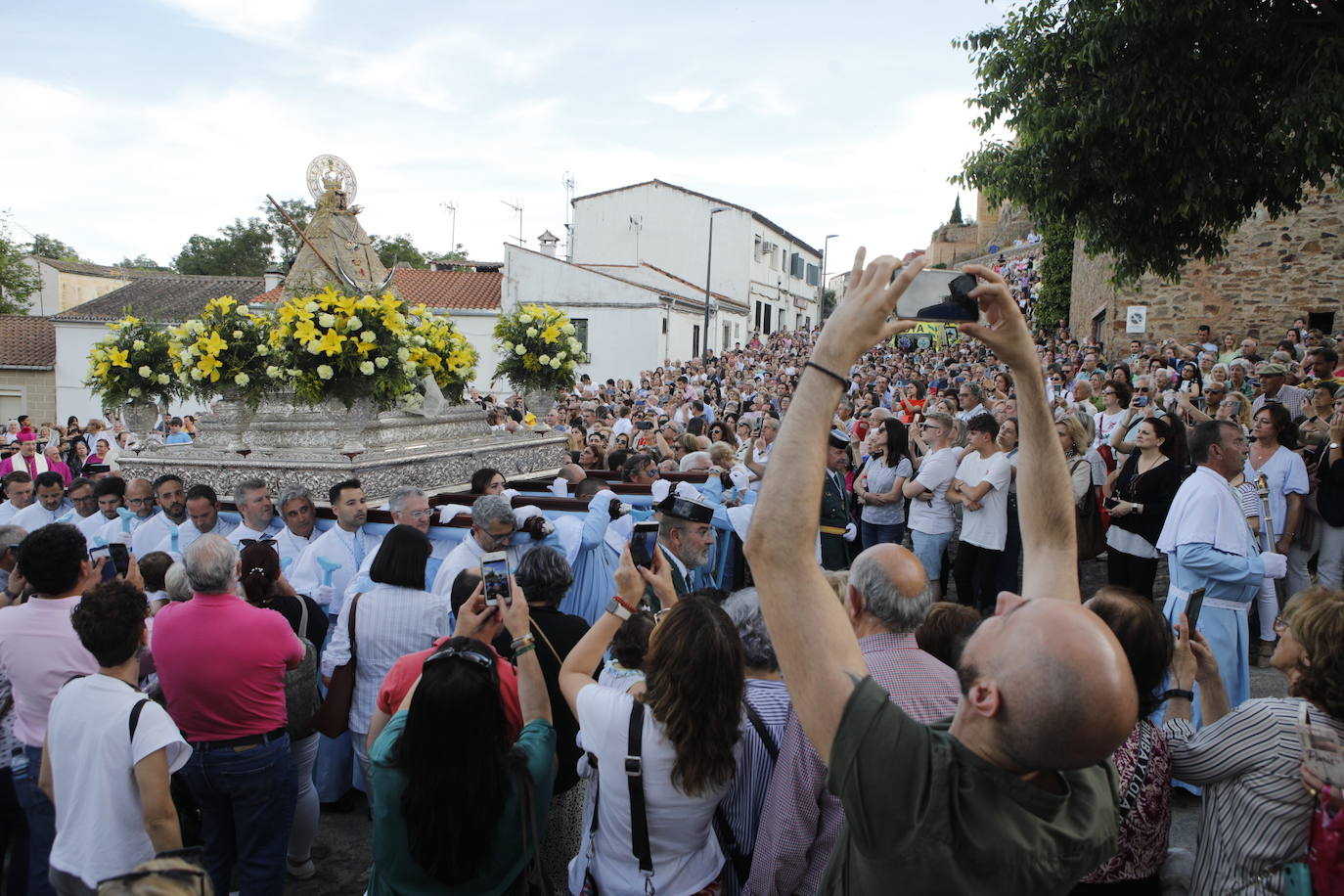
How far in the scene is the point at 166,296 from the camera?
3216 centimetres

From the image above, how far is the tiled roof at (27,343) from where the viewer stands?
95.9 feet

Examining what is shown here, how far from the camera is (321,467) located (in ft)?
22.5

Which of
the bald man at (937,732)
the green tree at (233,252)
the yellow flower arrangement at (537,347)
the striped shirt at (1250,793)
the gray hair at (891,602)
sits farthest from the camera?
the green tree at (233,252)

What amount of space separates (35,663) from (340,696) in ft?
4.09

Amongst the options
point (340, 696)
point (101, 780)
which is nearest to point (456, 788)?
point (101, 780)

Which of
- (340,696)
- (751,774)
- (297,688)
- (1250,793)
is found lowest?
(340,696)

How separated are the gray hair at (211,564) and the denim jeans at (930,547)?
217 inches

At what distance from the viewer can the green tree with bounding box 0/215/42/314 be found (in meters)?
37.3

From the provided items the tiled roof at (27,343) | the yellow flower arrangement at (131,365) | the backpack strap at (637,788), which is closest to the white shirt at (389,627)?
the backpack strap at (637,788)

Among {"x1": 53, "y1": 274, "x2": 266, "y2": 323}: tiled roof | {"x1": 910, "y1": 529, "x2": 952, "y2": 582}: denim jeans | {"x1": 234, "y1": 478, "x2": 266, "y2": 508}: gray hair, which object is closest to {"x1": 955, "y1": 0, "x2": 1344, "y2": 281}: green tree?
{"x1": 910, "y1": 529, "x2": 952, "y2": 582}: denim jeans

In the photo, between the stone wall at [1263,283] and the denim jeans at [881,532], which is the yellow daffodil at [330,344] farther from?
the stone wall at [1263,283]

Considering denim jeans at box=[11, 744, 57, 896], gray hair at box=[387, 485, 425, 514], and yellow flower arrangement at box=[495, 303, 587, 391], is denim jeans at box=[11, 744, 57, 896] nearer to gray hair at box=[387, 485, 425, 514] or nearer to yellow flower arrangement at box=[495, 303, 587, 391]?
gray hair at box=[387, 485, 425, 514]

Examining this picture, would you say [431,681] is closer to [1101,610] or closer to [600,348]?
[1101,610]

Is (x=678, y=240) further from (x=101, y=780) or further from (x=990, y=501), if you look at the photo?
(x=101, y=780)
